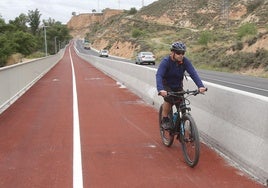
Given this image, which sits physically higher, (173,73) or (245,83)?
(173,73)

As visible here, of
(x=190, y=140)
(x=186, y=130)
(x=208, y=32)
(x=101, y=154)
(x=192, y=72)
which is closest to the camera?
(x=190, y=140)

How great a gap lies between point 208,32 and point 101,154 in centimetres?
5963

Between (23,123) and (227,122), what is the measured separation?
5436 mm

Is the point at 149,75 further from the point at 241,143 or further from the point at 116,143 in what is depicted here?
the point at 241,143

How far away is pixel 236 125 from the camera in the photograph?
7156mm

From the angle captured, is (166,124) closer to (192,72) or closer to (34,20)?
(192,72)

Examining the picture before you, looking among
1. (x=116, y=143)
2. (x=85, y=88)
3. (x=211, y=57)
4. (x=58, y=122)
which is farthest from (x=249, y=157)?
(x=211, y=57)


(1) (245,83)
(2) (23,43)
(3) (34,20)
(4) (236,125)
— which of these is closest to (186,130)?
(4) (236,125)

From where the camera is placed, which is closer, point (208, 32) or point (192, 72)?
point (192, 72)

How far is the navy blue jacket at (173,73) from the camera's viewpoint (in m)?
7.44

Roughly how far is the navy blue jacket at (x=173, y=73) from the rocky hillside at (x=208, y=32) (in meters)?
26.5

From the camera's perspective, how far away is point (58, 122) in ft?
36.4

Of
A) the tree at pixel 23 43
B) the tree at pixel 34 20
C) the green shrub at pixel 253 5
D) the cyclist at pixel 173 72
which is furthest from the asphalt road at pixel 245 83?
the tree at pixel 34 20

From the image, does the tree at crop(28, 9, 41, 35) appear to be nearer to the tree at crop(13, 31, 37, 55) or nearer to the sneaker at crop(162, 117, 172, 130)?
the tree at crop(13, 31, 37, 55)
